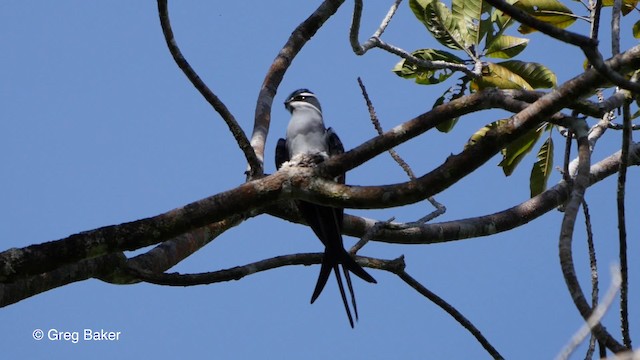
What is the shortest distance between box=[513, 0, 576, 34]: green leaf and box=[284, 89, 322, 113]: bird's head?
182 centimetres

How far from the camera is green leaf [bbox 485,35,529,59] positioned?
5.26 metres

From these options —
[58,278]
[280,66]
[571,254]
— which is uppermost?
[280,66]

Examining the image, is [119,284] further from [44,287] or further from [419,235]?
[419,235]

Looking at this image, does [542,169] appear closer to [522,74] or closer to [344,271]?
[522,74]

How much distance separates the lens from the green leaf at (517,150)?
522 centimetres

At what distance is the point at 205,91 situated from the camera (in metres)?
4.16

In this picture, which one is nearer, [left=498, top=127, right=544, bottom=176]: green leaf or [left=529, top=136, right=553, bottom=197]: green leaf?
[left=498, top=127, right=544, bottom=176]: green leaf

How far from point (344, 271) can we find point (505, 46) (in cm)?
172

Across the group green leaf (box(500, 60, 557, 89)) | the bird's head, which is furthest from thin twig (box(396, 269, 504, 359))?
the bird's head

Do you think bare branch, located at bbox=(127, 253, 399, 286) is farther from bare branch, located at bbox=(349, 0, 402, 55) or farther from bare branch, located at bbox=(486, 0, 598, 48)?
bare branch, located at bbox=(486, 0, 598, 48)

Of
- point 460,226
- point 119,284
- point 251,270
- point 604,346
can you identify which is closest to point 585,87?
point 604,346

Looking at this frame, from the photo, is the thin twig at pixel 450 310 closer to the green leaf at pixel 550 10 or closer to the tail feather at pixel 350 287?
the tail feather at pixel 350 287

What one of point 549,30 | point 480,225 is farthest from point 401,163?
point 549,30

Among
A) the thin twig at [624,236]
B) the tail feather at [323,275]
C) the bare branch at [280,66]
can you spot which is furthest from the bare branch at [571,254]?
the bare branch at [280,66]
